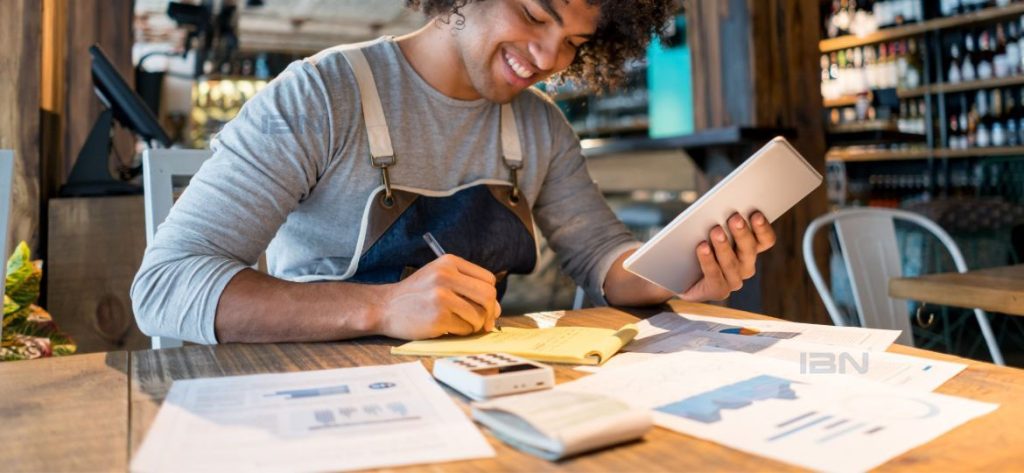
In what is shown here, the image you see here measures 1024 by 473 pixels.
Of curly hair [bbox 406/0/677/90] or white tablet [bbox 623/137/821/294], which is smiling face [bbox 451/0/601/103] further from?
white tablet [bbox 623/137/821/294]

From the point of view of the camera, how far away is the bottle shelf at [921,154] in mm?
4711

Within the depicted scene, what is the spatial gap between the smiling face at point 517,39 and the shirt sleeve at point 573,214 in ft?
0.72

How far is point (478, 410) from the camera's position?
25.6 inches

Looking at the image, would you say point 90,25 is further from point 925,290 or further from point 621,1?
point 925,290

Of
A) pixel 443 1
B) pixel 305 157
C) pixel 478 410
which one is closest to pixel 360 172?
pixel 305 157

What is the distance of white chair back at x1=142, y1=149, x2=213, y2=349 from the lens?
1.46 metres

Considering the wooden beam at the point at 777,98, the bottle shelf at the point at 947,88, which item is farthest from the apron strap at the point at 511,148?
the bottle shelf at the point at 947,88

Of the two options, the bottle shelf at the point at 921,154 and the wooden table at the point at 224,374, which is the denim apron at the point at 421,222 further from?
the bottle shelf at the point at 921,154

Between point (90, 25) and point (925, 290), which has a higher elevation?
point (90, 25)

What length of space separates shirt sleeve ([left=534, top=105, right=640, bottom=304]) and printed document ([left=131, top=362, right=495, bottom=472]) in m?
0.76

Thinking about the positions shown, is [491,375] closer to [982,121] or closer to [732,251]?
[732,251]

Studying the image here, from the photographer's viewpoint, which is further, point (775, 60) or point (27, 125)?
point (775, 60)

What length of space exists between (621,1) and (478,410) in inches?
38.6

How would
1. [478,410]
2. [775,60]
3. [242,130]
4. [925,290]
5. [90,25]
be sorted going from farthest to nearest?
[775,60], [90,25], [925,290], [242,130], [478,410]
